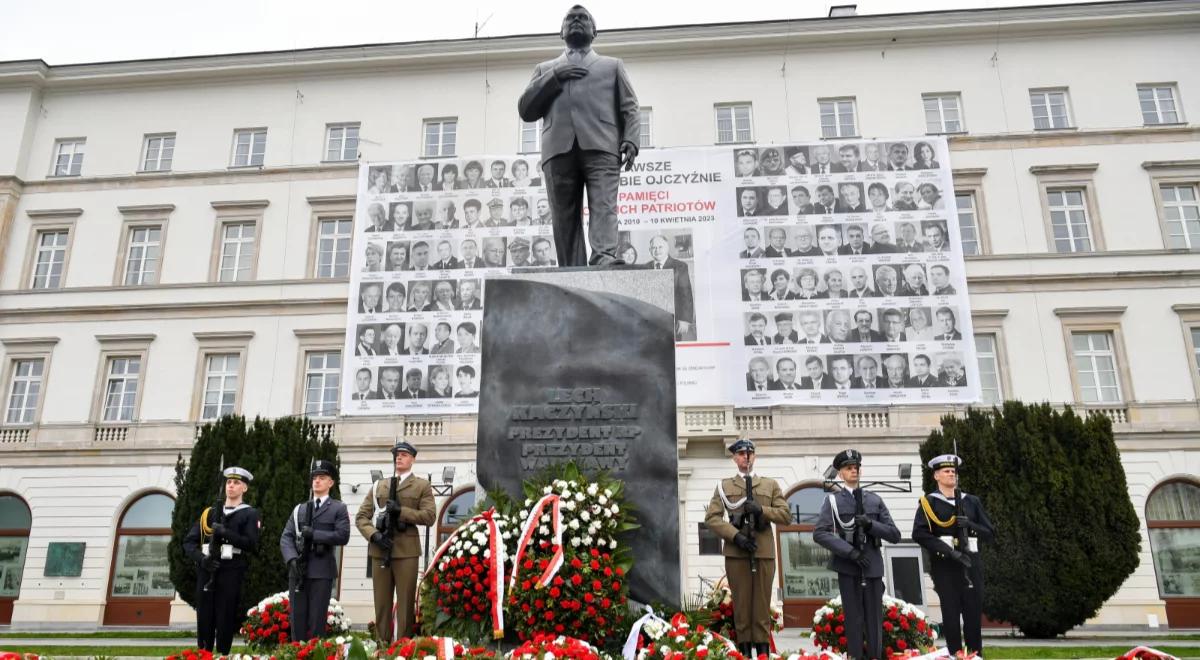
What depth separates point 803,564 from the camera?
19.0m

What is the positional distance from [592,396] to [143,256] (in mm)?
21758

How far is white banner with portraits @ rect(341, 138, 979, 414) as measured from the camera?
18.8m

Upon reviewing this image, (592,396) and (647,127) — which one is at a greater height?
(647,127)

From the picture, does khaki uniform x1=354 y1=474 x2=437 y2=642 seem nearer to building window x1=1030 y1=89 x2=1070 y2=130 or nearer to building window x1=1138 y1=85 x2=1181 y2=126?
building window x1=1030 y1=89 x2=1070 y2=130

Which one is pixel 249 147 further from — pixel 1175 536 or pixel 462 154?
pixel 1175 536

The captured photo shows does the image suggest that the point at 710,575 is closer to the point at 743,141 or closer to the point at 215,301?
the point at 743,141

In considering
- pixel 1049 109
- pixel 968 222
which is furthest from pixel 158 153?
pixel 1049 109

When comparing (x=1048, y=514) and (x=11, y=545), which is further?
(x=11, y=545)

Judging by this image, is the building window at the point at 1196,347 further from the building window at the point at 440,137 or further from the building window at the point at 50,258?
the building window at the point at 50,258

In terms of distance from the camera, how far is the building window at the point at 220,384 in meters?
21.1

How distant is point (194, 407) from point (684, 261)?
12.8 m

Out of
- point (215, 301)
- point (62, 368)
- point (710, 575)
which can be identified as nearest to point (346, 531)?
point (710, 575)

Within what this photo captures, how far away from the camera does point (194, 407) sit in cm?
2105

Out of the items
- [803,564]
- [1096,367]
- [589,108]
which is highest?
[1096,367]
